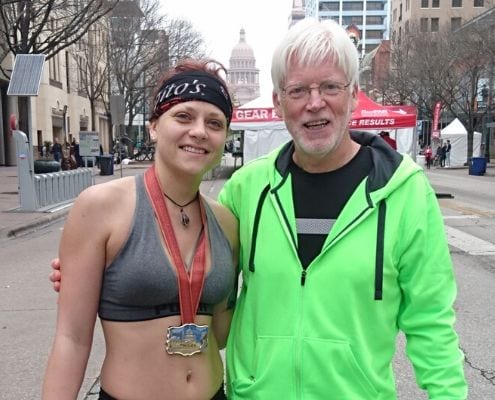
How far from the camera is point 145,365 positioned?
5.11ft

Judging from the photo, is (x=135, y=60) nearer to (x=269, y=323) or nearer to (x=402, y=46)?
(x=402, y=46)

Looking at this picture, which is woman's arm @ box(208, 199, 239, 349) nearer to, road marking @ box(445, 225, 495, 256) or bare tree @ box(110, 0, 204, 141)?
road marking @ box(445, 225, 495, 256)

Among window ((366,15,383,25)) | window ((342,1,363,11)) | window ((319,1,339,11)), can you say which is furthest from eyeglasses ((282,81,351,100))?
window ((342,1,363,11))

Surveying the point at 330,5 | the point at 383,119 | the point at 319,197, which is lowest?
the point at 319,197

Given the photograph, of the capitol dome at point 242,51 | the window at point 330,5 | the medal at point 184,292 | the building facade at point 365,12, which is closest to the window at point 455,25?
the medal at point 184,292

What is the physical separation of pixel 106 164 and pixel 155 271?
23.1 m

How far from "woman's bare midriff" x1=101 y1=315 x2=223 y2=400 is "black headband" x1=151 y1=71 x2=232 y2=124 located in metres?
0.68

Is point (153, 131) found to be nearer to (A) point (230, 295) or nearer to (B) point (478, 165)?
(A) point (230, 295)

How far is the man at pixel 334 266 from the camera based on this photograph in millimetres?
1543

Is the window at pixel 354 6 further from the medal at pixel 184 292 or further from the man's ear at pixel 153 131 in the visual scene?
the medal at pixel 184 292

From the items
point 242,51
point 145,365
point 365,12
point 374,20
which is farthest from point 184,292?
point 242,51

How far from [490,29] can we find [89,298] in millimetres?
28544

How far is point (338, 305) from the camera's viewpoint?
1.54 meters

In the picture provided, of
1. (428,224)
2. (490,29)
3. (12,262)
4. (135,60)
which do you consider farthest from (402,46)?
(428,224)
